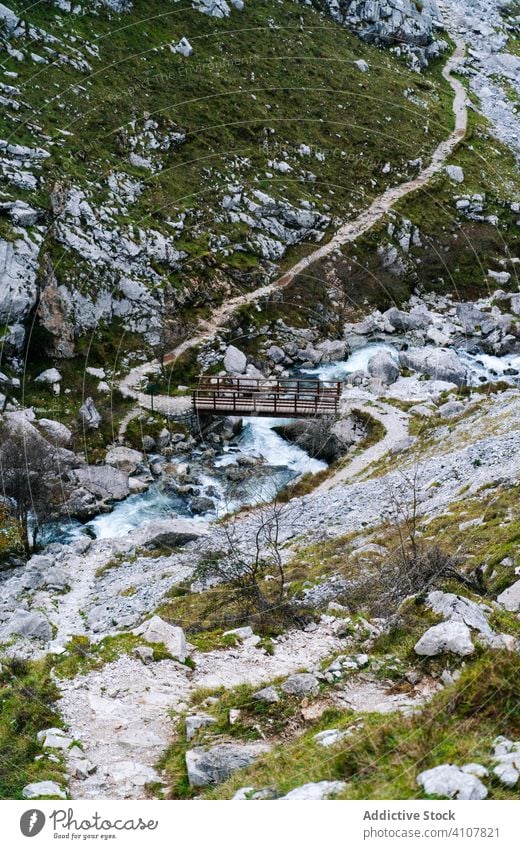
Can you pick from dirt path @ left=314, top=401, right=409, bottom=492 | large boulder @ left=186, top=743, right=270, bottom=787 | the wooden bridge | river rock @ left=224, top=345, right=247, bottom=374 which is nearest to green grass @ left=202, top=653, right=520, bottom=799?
large boulder @ left=186, top=743, right=270, bottom=787

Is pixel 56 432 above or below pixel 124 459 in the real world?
above

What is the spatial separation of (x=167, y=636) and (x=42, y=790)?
688 centimetres

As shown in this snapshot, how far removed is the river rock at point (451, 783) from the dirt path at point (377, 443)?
32567 millimetres

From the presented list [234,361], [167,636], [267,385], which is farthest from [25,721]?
[234,361]

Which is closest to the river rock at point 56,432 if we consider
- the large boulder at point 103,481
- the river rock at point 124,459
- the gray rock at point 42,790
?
the large boulder at point 103,481

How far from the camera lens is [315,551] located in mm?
31234

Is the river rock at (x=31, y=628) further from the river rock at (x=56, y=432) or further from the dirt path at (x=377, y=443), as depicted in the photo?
the river rock at (x=56, y=432)

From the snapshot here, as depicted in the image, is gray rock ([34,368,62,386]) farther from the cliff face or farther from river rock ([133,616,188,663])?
river rock ([133,616,188,663])

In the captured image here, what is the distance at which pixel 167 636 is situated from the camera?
21.3m

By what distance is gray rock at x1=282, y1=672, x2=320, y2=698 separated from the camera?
1619 centimetres

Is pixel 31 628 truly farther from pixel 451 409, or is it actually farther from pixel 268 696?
pixel 451 409

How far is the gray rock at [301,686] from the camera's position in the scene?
53.1 feet

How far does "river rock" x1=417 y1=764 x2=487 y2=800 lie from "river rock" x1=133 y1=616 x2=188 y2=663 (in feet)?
33.1
